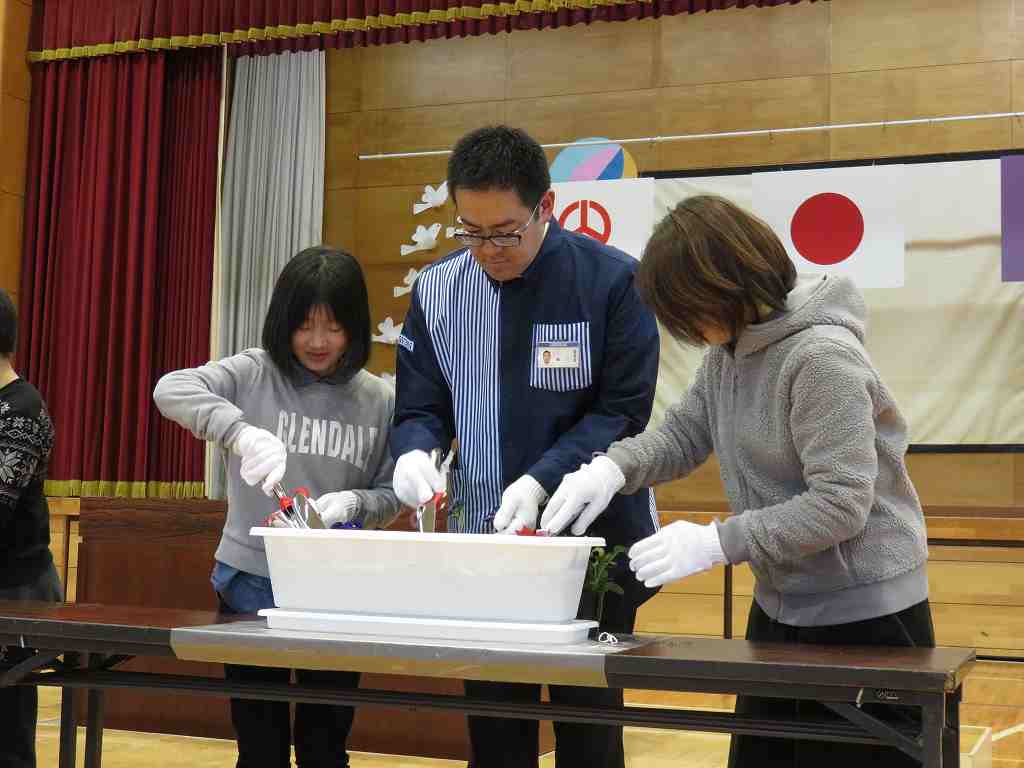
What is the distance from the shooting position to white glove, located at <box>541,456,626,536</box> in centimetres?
164

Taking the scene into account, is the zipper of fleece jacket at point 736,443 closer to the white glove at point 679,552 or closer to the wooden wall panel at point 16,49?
the white glove at point 679,552

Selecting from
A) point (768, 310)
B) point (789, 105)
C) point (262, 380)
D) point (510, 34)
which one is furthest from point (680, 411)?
point (510, 34)

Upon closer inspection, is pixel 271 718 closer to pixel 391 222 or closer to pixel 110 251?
pixel 391 222

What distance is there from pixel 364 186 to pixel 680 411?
16.3ft

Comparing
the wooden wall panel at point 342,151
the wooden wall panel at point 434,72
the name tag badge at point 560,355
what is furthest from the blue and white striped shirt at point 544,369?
the wooden wall panel at point 342,151

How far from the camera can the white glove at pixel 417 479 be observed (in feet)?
5.90

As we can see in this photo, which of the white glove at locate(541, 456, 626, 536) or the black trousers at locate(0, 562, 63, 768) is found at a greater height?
the white glove at locate(541, 456, 626, 536)

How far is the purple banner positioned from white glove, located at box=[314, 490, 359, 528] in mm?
3984

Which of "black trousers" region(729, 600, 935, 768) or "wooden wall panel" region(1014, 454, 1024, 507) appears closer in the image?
"black trousers" region(729, 600, 935, 768)

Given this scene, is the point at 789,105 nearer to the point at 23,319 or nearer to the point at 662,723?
the point at 23,319

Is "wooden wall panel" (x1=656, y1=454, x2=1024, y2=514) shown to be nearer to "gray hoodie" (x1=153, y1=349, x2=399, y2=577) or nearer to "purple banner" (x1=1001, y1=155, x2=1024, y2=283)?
"purple banner" (x1=1001, y1=155, x2=1024, y2=283)

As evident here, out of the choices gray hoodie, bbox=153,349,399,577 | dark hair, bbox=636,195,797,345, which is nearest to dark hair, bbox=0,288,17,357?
gray hoodie, bbox=153,349,399,577

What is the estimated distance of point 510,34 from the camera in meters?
6.27

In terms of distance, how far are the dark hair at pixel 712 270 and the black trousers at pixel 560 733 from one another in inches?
18.5
